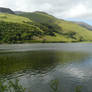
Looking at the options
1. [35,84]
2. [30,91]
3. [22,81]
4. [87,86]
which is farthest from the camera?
[22,81]

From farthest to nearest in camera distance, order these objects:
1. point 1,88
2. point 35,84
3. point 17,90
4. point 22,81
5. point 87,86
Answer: point 22,81, point 35,84, point 87,86, point 17,90, point 1,88

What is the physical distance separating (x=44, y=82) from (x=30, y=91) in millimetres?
7813

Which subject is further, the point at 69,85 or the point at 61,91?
the point at 69,85

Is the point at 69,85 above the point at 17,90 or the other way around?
the other way around

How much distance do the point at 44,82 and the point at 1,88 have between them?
20.9m

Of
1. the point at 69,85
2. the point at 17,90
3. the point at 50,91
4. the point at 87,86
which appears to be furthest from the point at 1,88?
the point at 87,86

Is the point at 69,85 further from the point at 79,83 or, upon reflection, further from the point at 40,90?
the point at 40,90

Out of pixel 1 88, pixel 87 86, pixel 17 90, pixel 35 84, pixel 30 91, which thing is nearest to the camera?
pixel 1 88

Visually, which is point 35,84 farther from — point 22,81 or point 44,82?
point 22,81

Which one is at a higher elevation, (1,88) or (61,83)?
(1,88)

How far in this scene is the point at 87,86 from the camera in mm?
32656

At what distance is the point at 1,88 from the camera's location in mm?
16703

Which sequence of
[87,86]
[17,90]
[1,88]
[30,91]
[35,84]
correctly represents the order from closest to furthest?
1. [1,88]
2. [17,90]
3. [30,91]
4. [87,86]
5. [35,84]

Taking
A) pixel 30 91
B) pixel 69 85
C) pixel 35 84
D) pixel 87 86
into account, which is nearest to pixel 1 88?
pixel 30 91
